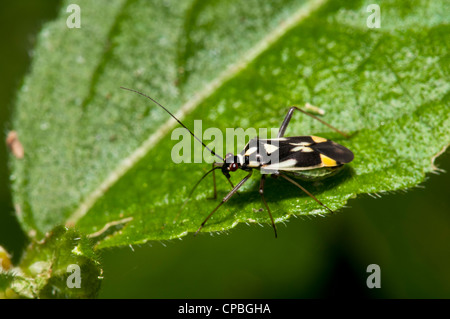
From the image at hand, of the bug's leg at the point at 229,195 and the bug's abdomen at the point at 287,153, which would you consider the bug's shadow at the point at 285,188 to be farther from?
the bug's abdomen at the point at 287,153

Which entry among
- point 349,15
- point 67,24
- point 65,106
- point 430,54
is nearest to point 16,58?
point 67,24

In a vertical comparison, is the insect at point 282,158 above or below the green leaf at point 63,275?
above

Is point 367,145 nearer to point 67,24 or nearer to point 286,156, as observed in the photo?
point 286,156

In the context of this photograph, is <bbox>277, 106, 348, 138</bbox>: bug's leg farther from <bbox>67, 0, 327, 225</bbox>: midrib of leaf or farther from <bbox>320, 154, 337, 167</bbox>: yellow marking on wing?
<bbox>67, 0, 327, 225</bbox>: midrib of leaf

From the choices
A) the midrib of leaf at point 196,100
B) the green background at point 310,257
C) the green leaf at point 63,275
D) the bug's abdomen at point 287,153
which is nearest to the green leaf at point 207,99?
the midrib of leaf at point 196,100

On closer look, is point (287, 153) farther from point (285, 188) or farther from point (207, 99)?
point (207, 99)

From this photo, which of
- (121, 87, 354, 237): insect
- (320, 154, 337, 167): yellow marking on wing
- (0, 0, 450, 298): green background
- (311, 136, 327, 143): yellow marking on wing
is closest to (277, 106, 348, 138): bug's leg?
(121, 87, 354, 237): insect
